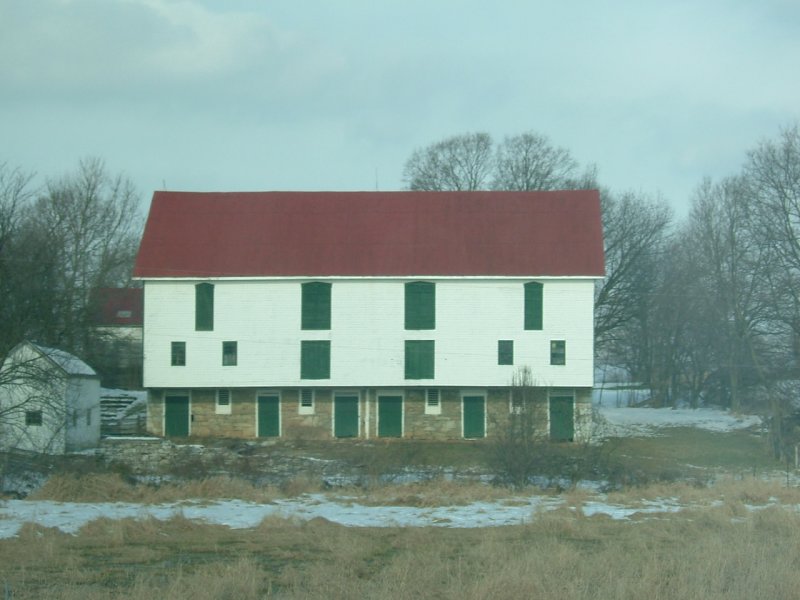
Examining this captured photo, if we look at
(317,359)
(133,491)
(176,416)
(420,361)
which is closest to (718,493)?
(133,491)

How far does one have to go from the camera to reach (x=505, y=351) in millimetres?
45344

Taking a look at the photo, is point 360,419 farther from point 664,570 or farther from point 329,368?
point 664,570

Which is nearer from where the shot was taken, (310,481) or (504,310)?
(310,481)

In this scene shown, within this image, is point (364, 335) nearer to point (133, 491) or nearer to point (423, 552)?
point (133, 491)

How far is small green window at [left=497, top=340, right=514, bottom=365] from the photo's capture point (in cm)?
4528

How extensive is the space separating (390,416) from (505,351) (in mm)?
5640

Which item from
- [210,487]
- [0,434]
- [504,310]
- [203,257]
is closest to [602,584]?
[210,487]

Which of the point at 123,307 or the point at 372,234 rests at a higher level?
the point at 372,234

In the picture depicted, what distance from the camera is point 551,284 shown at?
A: 149 feet

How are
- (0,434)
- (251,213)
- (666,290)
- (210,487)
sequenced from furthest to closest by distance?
(666,290)
(251,213)
(0,434)
(210,487)

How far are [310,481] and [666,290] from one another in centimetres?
4245

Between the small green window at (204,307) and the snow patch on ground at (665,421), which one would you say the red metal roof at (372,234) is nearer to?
the small green window at (204,307)

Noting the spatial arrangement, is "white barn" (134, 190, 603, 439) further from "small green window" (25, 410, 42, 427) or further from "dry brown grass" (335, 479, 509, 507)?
"dry brown grass" (335, 479, 509, 507)

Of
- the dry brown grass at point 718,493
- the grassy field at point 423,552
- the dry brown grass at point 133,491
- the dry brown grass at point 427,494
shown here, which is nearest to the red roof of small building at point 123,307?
the dry brown grass at point 133,491
